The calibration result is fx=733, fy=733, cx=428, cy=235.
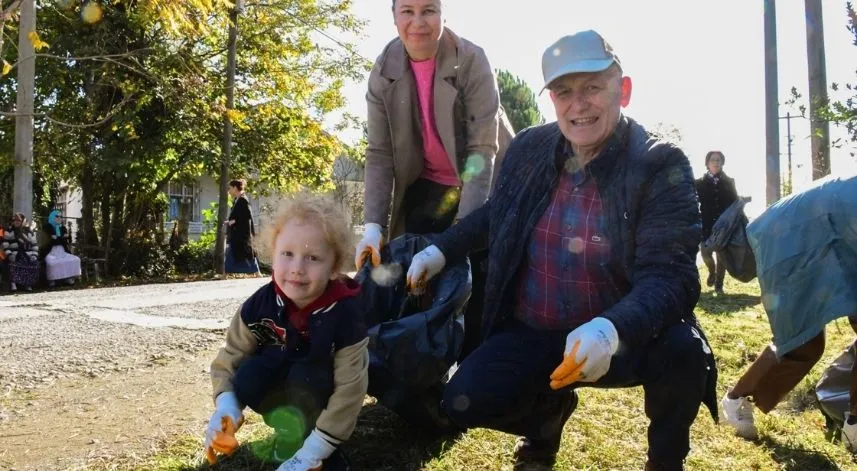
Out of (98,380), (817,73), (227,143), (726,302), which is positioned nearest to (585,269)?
(98,380)

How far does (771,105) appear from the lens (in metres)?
12.7

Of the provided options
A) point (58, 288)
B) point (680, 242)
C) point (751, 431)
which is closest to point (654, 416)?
point (680, 242)

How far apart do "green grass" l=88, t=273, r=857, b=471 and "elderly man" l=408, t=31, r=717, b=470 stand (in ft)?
0.71

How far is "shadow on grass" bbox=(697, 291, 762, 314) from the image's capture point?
7.04 m

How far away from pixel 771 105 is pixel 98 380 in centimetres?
1218

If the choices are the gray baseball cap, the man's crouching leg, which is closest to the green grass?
the man's crouching leg

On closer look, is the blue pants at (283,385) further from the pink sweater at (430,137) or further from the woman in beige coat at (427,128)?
the pink sweater at (430,137)

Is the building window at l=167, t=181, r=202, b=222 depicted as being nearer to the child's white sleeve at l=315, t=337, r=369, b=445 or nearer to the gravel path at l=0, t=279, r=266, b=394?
the gravel path at l=0, t=279, r=266, b=394

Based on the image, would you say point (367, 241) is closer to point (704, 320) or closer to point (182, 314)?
point (182, 314)

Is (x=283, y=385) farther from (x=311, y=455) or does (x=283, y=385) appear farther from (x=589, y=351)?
(x=589, y=351)

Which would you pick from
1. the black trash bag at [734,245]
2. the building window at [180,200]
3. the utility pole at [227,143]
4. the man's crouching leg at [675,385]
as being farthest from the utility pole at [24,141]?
the building window at [180,200]

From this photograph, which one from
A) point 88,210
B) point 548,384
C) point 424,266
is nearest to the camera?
point 548,384

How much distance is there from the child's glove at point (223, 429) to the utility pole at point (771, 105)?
1196cm

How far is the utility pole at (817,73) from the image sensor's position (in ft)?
28.5
